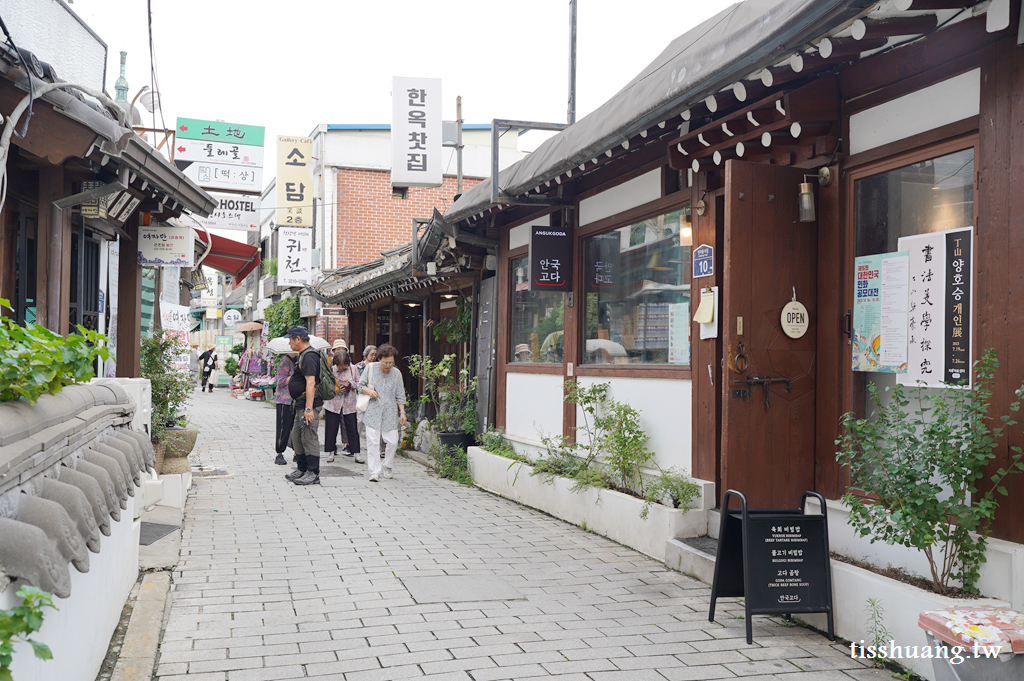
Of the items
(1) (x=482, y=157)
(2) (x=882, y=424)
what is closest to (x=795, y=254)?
(2) (x=882, y=424)

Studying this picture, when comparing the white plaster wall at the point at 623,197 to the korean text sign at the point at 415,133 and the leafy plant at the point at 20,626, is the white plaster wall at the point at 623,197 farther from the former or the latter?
the korean text sign at the point at 415,133

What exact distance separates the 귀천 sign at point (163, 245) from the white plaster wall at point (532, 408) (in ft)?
14.7

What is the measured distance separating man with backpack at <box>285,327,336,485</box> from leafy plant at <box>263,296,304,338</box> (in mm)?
16348

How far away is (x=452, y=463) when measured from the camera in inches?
441

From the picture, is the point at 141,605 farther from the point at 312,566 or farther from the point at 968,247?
the point at 968,247

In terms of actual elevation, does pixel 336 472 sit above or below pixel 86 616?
below

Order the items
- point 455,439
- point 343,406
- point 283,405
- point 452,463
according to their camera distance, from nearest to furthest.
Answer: point 452,463
point 455,439
point 283,405
point 343,406

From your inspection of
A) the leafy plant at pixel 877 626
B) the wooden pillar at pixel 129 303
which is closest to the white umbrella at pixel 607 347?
the leafy plant at pixel 877 626

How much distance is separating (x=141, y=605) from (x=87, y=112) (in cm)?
332

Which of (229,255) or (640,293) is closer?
(640,293)

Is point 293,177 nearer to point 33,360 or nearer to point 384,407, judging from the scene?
point 384,407

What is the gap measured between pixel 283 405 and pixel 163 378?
2.62 metres

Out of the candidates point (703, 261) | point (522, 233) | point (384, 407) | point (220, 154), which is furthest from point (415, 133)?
point (703, 261)

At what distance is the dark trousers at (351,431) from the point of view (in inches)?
502
